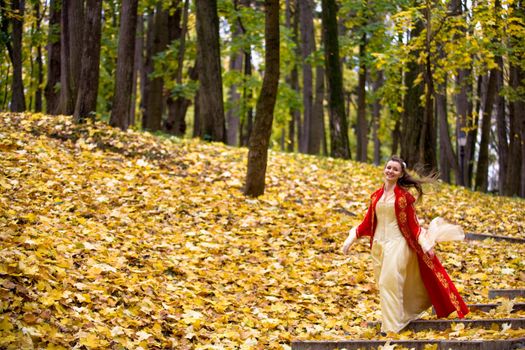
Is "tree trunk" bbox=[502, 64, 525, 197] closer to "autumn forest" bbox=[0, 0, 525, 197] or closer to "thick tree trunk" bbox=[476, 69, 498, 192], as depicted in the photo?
"autumn forest" bbox=[0, 0, 525, 197]

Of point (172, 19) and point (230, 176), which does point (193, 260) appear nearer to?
point (230, 176)

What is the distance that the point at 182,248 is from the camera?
9.50 m

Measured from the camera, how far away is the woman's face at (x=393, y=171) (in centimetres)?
732

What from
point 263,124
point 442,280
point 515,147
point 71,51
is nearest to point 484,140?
point 515,147

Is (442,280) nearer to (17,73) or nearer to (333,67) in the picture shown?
(333,67)

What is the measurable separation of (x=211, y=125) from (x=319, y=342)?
11.9 meters

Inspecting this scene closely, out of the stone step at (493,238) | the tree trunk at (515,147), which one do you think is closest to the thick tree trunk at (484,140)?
the tree trunk at (515,147)

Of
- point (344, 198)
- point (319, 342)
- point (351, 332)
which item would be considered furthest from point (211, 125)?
point (319, 342)

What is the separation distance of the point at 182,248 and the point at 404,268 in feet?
11.8

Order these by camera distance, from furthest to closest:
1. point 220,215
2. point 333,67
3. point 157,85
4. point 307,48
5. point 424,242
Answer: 1. point 307,48
2. point 157,85
3. point 333,67
4. point 220,215
5. point 424,242

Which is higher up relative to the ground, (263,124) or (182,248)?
(263,124)

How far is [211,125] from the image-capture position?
57.3 ft

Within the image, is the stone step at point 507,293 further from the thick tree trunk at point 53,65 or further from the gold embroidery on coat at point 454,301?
the thick tree trunk at point 53,65

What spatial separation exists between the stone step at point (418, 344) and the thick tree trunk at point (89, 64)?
9973mm
